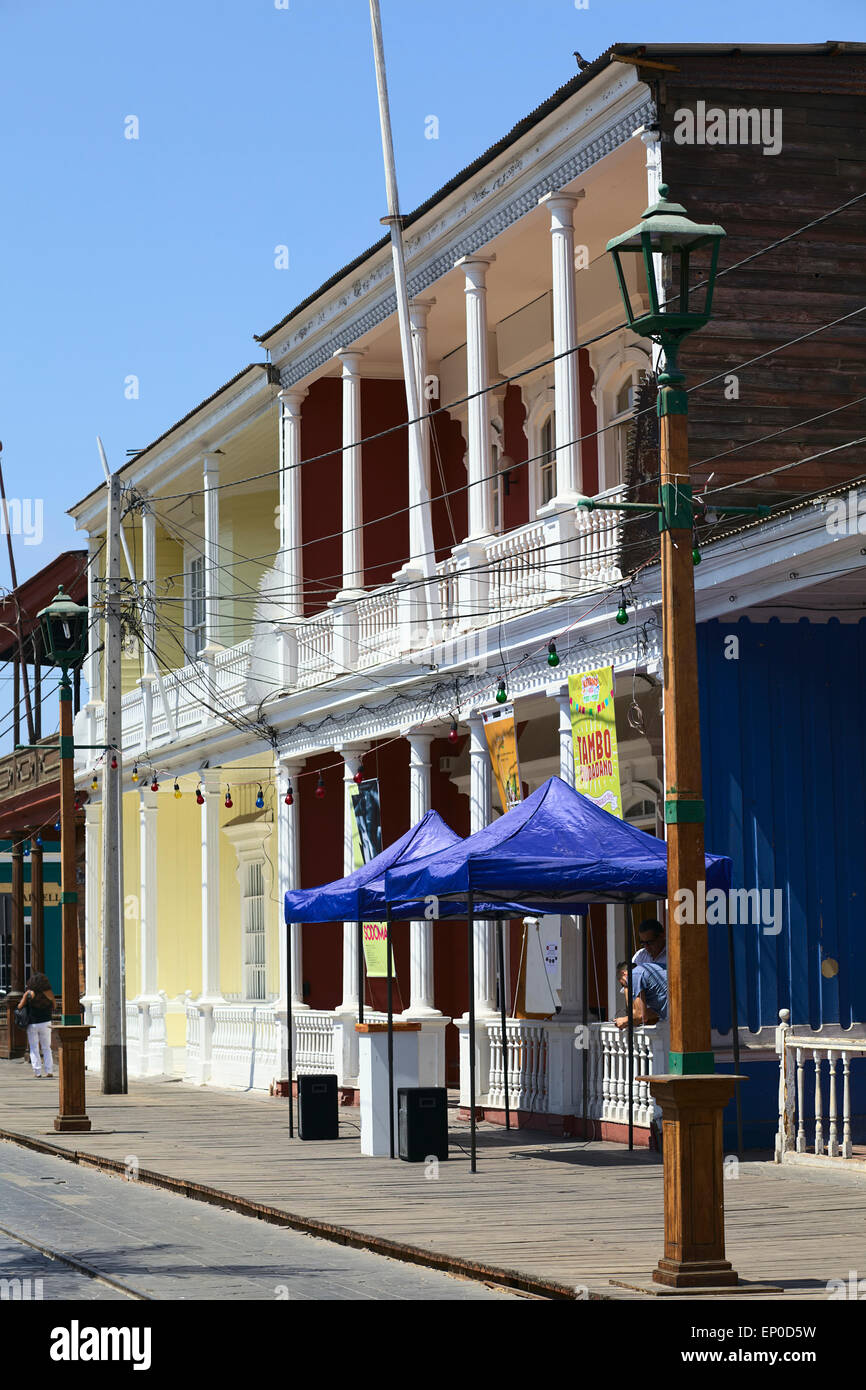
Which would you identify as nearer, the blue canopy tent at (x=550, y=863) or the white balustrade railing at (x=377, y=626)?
the blue canopy tent at (x=550, y=863)

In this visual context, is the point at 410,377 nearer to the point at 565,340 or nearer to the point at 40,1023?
the point at 565,340

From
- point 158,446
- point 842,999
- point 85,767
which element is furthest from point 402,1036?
point 85,767

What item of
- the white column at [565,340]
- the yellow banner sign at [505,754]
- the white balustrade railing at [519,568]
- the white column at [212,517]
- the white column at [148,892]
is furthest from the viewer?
the white column at [148,892]

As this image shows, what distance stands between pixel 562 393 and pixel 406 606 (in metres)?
4.03

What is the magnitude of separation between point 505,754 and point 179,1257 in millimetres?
9338

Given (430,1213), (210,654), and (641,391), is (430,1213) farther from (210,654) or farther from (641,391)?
(210,654)

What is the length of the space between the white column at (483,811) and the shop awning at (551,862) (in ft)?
11.7

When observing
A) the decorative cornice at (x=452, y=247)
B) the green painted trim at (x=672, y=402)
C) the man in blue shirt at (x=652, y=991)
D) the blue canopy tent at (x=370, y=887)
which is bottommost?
the man in blue shirt at (x=652, y=991)

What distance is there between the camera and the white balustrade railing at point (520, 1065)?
2005cm

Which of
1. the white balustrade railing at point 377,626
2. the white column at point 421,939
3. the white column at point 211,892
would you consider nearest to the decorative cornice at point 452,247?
the white balustrade railing at point 377,626

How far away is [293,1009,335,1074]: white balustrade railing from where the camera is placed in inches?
967

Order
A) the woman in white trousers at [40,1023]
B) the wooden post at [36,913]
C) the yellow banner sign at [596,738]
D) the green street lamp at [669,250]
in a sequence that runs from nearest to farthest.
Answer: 1. the green street lamp at [669,250]
2. the yellow banner sign at [596,738]
3. the woman in white trousers at [40,1023]
4. the wooden post at [36,913]

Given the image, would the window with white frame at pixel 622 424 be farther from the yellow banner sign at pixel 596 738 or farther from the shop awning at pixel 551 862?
the shop awning at pixel 551 862

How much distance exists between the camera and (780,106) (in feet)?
61.4
